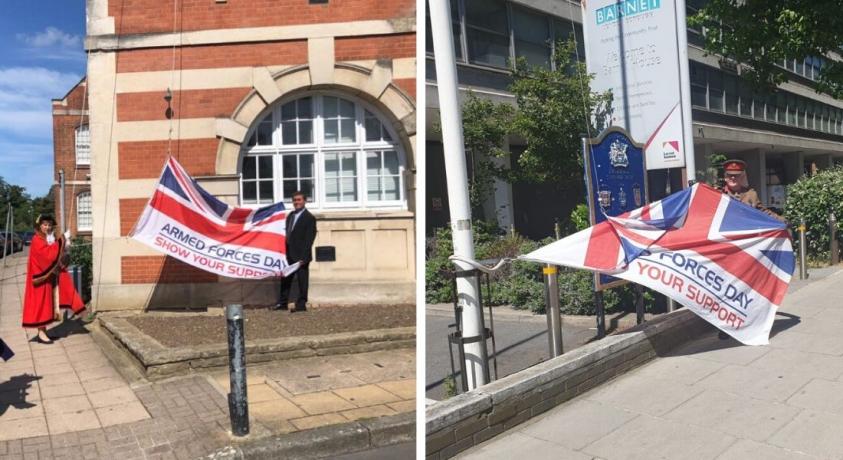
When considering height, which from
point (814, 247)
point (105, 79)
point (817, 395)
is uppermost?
point (105, 79)

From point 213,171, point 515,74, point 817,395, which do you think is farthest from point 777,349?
point 213,171

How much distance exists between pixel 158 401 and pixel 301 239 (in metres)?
3.06

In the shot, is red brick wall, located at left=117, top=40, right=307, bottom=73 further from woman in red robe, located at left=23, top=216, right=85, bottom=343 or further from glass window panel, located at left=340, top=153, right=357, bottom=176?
woman in red robe, located at left=23, top=216, right=85, bottom=343

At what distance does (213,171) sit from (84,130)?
70.1 inches

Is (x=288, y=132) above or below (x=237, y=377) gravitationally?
above

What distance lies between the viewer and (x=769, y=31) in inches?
382

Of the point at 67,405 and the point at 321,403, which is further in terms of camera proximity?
the point at 321,403

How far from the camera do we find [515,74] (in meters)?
5.64

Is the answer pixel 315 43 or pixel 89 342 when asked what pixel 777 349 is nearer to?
pixel 315 43

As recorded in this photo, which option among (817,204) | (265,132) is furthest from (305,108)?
(817,204)

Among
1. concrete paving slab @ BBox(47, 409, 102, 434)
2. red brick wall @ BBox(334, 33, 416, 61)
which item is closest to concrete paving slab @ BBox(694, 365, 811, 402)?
concrete paving slab @ BBox(47, 409, 102, 434)

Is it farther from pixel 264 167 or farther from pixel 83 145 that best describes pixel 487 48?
pixel 83 145

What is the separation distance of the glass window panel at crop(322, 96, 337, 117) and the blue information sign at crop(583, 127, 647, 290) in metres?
4.10

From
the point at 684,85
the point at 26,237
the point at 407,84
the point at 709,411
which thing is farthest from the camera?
the point at 407,84
